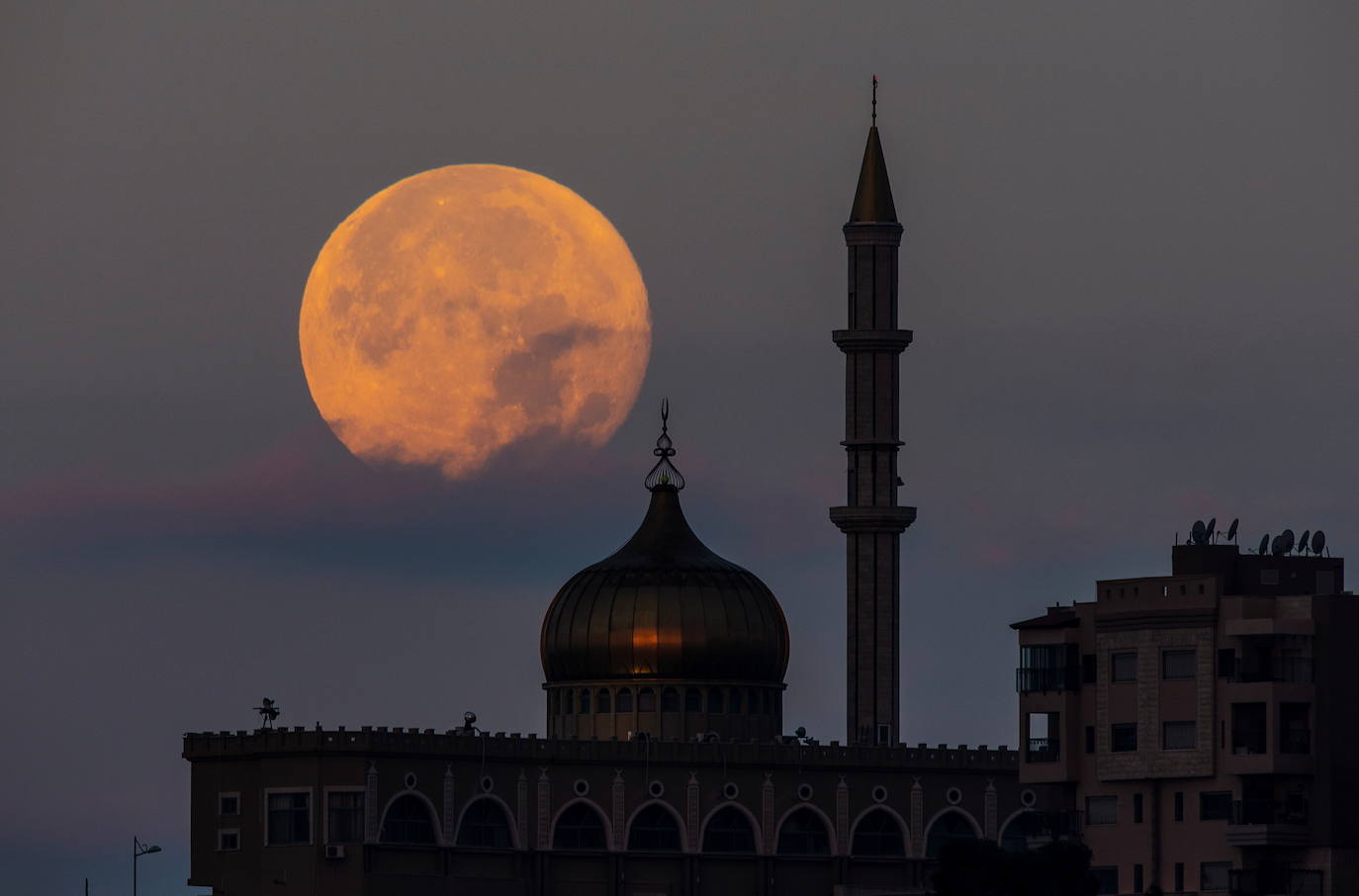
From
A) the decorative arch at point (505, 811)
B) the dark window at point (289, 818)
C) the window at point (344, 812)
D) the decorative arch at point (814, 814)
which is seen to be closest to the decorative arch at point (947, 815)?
the decorative arch at point (814, 814)

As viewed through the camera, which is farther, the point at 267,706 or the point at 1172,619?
the point at 267,706

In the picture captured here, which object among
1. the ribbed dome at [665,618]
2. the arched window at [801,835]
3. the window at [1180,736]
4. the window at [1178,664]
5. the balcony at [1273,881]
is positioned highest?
the ribbed dome at [665,618]

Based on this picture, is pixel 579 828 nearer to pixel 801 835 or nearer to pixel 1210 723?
pixel 801 835

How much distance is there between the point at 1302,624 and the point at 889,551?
34.8 meters

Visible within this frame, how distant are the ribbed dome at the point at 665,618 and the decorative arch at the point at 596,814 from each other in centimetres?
1326

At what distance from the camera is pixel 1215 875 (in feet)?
458

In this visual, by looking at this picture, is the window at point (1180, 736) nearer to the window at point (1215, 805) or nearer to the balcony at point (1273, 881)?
the window at point (1215, 805)

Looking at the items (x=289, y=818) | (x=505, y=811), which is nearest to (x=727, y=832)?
(x=505, y=811)

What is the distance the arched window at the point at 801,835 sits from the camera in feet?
542

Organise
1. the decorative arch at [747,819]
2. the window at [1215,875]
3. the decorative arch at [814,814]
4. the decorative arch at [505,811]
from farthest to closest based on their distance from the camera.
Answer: the decorative arch at [814,814] → the decorative arch at [747,819] → the decorative arch at [505,811] → the window at [1215,875]

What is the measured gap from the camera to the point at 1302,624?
139125 mm

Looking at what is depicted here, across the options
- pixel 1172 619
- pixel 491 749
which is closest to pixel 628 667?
pixel 491 749

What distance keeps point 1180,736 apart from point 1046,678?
616 cm

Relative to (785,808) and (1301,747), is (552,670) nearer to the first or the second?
(785,808)
